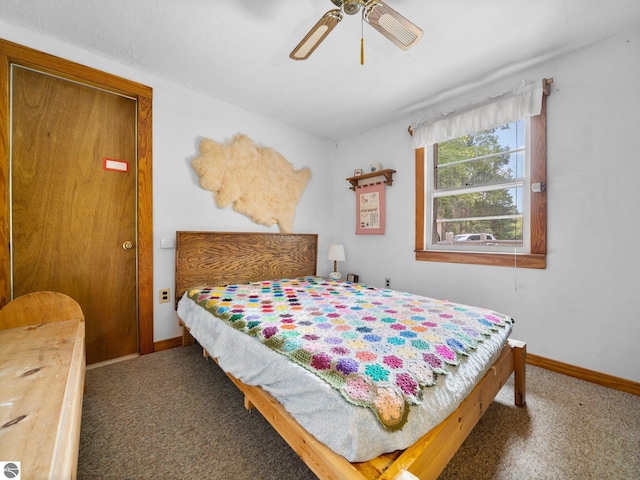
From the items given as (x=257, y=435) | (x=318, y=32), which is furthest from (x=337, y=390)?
(x=318, y=32)

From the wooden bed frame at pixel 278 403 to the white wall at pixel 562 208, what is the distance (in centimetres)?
17

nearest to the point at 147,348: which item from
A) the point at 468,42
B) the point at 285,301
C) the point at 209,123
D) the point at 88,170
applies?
the point at 285,301

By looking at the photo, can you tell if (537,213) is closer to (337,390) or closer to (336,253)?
(336,253)

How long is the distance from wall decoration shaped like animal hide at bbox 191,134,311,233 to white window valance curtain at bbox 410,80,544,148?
1.51 metres

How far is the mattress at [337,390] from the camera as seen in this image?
0.81 m

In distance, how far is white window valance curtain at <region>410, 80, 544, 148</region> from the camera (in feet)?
6.98

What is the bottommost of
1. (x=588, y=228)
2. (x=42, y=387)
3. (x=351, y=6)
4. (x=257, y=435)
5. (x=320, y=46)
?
(x=257, y=435)

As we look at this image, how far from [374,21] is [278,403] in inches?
77.3

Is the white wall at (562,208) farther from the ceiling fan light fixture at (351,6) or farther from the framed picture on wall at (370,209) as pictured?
the ceiling fan light fixture at (351,6)

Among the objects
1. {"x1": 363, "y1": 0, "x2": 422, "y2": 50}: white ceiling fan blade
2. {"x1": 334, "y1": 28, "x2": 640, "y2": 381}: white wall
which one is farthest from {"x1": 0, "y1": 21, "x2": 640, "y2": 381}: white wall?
{"x1": 363, "y1": 0, "x2": 422, "y2": 50}: white ceiling fan blade

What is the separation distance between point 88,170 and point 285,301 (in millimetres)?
1903

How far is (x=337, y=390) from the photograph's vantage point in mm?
902

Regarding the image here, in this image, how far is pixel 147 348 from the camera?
2.32 meters

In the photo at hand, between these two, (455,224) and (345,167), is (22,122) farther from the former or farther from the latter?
(455,224)
